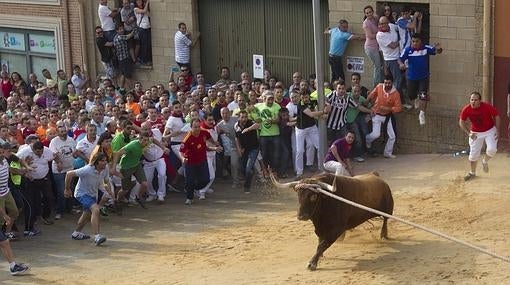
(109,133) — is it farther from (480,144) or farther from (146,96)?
(480,144)

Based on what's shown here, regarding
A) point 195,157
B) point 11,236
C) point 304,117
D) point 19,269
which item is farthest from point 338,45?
point 19,269

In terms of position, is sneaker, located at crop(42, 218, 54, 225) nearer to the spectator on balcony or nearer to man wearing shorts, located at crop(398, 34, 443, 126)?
man wearing shorts, located at crop(398, 34, 443, 126)

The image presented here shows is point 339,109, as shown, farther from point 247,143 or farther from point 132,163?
point 132,163

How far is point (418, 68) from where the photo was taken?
20250 millimetres

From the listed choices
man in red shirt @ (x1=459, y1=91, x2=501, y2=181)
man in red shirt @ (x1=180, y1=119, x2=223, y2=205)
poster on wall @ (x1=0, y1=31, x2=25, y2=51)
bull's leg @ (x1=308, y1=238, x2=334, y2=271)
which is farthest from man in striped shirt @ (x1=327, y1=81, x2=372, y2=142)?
poster on wall @ (x1=0, y1=31, x2=25, y2=51)

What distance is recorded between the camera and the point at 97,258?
52.6 ft

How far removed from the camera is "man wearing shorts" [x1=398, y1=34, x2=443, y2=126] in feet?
65.9

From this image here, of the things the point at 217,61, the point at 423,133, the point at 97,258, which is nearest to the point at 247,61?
the point at 217,61

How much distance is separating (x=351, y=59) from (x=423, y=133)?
233cm

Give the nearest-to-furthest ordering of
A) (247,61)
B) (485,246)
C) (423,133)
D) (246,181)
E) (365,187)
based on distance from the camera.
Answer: (485,246) < (365,187) < (246,181) < (423,133) < (247,61)

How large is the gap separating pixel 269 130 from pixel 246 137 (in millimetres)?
487

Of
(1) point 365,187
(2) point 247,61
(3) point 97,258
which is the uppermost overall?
(2) point 247,61

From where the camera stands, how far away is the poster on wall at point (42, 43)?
92.9ft

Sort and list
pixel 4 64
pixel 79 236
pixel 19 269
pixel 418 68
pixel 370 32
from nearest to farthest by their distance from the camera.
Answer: pixel 19 269 → pixel 79 236 → pixel 418 68 → pixel 370 32 → pixel 4 64
